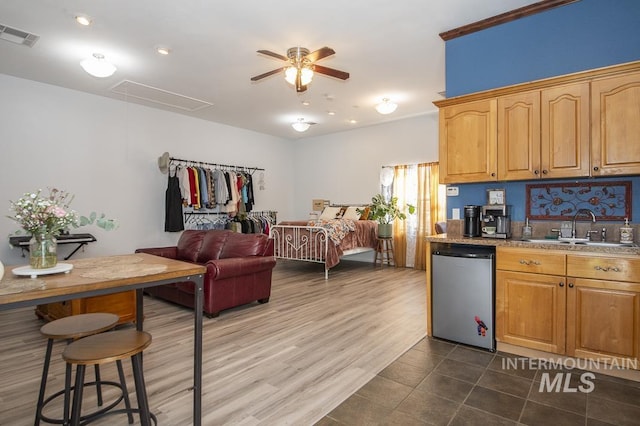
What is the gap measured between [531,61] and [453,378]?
2.84 m

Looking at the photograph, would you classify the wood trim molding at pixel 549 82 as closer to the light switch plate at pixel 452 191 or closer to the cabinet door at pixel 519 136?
the cabinet door at pixel 519 136

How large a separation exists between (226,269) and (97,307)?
1.26m

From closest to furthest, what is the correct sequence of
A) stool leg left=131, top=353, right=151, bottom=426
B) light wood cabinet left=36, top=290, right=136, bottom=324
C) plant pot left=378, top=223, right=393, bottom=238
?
stool leg left=131, top=353, right=151, bottom=426 < light wood cabinet left=36, top=290, right=136, bottom=324 < plant pot left=378, top=223, right=393, bottom=238

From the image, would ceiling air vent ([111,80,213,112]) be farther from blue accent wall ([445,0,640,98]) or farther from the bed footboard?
blue accent wall ([445,0,640,98])

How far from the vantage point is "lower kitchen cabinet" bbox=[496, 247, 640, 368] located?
7.58 ft

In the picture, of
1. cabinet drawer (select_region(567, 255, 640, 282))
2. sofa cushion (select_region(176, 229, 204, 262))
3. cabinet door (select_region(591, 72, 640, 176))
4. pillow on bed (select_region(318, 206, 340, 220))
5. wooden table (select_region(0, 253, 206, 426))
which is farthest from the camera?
pillow on bed (select_region(318, 206, 340, 220))

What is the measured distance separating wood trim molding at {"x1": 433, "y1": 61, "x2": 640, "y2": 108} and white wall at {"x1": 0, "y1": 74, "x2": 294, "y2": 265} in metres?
5.06

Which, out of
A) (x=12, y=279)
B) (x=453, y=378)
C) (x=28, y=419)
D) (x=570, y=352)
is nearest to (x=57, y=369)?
(x=28, y=419)

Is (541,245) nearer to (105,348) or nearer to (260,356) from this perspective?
→ (260,356)

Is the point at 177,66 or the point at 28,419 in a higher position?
the point at 177,66

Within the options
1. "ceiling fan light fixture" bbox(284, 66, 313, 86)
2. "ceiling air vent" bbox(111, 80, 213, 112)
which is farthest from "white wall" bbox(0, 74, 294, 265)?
"ceiling fan light fixture" bbox(284, 66, 313, 86)

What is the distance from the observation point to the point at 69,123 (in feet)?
17.0

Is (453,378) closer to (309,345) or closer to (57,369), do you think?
(309,345)

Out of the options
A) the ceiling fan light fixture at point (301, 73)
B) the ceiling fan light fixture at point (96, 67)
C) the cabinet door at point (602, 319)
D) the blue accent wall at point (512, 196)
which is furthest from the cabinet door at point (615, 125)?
the ceiling fan light fixture at point (96, 67)
